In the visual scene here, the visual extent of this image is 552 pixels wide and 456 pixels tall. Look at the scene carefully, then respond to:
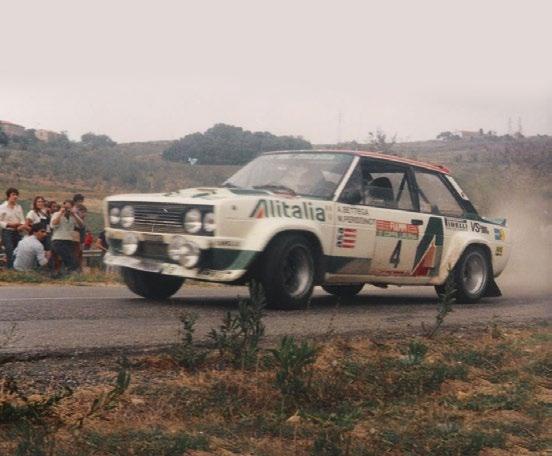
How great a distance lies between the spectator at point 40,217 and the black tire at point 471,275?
731cm

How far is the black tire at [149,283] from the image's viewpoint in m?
8.66

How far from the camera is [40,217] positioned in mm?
14555

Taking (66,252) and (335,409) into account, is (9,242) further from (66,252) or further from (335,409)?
(335,409)

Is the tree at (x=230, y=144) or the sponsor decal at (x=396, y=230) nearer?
the sponsor decal at (x=396, y=230)

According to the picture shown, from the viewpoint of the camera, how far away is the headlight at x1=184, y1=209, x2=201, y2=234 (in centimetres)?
744

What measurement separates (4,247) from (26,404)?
10.7m

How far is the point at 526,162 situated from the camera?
34.1 m

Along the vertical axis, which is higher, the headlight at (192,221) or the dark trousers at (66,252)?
the headlight at (192,221)

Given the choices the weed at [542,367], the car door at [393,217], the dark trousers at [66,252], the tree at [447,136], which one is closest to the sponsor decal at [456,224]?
the car door at [393,217]

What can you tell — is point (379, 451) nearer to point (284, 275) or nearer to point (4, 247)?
point (284, 275)

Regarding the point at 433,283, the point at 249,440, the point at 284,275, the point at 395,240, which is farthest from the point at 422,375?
the point at 433,283

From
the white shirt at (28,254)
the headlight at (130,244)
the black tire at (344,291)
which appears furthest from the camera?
the white shirt at (28,254)

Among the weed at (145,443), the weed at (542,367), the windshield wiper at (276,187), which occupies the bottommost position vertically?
the weed at (542,367)

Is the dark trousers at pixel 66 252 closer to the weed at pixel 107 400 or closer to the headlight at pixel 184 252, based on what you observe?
the headlight at pixel 184 252
